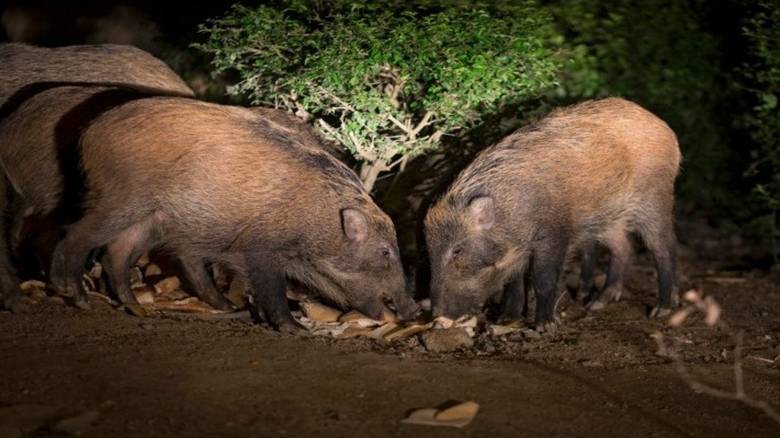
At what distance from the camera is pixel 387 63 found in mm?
6293

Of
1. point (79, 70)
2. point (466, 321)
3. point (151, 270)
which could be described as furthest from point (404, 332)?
point (79, 70)

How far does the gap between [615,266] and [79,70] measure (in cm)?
396

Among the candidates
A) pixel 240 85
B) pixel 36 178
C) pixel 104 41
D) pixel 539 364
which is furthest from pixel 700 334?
pixel 104 41

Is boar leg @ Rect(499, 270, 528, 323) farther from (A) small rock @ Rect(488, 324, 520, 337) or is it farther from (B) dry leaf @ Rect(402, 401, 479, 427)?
(B) dry leaf @ Rect(402, 401, 479, 427)

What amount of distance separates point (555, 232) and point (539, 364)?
1343 millimetres

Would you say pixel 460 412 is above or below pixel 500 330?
above

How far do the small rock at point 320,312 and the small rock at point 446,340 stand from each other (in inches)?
32.5

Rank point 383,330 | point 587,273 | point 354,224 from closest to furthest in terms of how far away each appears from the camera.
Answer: point 383,330
point 354,224
point 587,273

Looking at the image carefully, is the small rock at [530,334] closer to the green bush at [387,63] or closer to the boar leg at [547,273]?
the boar leg at [547,273]

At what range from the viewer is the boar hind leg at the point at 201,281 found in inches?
243

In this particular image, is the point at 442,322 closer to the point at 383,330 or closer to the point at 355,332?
the point at 383,330

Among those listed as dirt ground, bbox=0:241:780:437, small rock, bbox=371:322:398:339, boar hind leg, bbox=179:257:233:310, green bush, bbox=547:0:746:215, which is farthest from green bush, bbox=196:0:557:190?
dirt ground, bbox=0:241:780:437

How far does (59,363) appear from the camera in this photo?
4324 millimetres

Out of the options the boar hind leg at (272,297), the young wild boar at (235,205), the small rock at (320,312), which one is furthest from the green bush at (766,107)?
the boar hind leg at (272,297)
